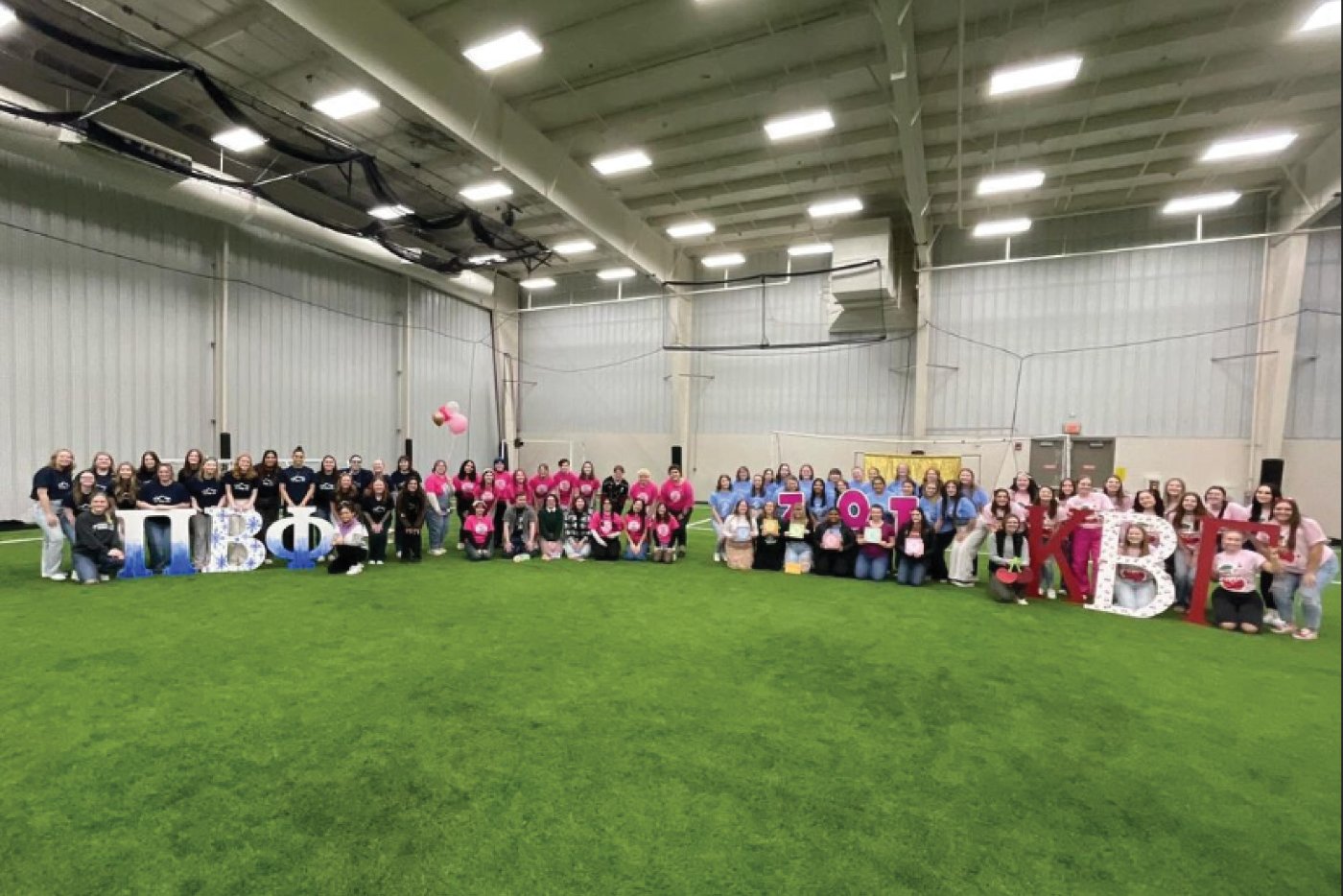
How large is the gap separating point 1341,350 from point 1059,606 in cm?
692

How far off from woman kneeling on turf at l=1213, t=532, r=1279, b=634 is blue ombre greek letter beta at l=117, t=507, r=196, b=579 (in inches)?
399

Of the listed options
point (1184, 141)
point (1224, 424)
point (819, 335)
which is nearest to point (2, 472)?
point (819, 335)

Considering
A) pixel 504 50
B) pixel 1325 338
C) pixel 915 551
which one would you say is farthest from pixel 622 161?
pixel 1325 338

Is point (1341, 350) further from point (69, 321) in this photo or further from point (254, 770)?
point (69, 321)

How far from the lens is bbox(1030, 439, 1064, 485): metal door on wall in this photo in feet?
43.3

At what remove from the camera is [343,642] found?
4895 millimetres

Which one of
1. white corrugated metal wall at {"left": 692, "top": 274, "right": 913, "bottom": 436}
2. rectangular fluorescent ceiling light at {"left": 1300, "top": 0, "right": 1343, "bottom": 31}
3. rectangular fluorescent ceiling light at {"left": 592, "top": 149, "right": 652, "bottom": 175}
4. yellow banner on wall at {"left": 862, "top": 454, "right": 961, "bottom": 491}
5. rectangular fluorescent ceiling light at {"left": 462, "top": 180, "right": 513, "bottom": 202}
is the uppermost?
rectangular fluorescent ceiling light at {"left": 592, "top": 149, "right": 652, "bottom": 175}

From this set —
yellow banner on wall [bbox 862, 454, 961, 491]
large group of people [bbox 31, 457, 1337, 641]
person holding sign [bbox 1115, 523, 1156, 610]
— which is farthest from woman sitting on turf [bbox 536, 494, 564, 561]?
yellow banner on wall [bbox 862, 454, 961, 491]

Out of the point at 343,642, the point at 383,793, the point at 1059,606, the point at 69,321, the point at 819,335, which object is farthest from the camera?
the point at 819,335

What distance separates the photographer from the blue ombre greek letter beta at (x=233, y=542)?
7.25 m

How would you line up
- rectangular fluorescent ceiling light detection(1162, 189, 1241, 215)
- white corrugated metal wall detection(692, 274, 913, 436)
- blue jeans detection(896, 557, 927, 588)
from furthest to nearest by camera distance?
white corrugated metal wall detection(692, 274, 913, 436) → rectangular fluorescent ceiling light detection(1162, 189, 1241, 215) → blue jeans detection(896, 557, 927, 588)

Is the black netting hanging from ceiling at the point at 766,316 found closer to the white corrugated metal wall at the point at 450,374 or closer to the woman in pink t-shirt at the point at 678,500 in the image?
the white corrugated metal wall at the point at 450,374

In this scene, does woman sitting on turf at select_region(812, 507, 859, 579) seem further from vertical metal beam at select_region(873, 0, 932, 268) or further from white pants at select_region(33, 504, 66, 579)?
white pants at select_region(33, 504, 66, 579)

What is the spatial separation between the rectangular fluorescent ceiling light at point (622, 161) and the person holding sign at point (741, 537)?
21.1ft
